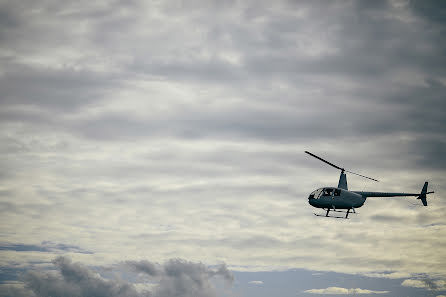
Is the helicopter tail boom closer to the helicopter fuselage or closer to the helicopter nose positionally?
the helicopter fuselage

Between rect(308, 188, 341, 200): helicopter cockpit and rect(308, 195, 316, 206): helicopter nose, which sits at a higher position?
rect(308, 188, 341, 200): helicopter cockpit

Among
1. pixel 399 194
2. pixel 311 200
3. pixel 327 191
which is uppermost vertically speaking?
pixel 399 194

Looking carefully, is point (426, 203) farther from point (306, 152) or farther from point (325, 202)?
point (306, 152)

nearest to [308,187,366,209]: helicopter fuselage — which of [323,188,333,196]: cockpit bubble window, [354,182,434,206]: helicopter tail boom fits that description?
[323,188,333,196]: cockpit bubble window

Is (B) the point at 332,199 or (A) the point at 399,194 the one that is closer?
(B) the point at 332,199

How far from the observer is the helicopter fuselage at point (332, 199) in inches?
6053

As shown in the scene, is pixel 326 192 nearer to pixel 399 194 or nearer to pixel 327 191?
pixel 327 191

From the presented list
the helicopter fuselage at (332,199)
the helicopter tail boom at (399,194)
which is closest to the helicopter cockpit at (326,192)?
the helicopter fuselage at (332,199)

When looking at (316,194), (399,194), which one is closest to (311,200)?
(316,194)

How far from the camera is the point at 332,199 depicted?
504ft

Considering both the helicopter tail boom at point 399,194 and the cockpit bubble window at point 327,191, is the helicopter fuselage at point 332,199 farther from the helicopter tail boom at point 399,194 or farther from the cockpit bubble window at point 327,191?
the helicopter tail boom at point 399,194

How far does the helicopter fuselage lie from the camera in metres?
154

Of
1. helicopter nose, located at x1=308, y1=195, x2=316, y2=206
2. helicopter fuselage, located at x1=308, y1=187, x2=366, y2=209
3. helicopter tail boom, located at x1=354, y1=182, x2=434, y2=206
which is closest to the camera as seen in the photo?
helicopter fuselage, located at x1=308, y1=187, x2=366, y2=209

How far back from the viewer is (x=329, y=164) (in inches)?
6033
